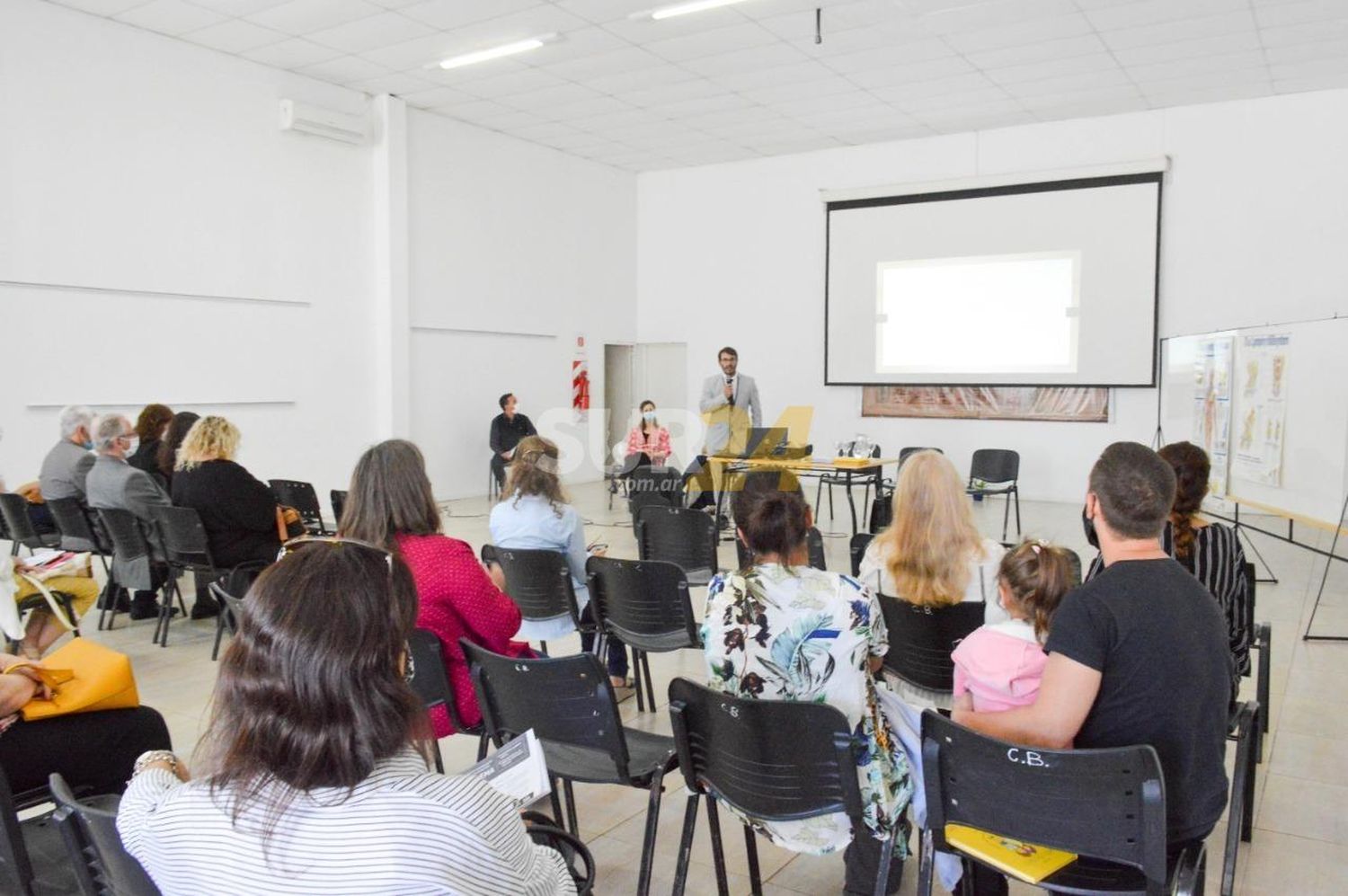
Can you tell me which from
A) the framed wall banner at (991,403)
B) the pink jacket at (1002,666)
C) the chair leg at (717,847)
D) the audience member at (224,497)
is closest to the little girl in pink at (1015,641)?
the pink jacket at (1002,666)

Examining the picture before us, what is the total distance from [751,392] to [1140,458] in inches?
269

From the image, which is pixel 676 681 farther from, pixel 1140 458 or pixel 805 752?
pixel 1140 458

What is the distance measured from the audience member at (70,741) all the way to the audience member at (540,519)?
178 centimetres

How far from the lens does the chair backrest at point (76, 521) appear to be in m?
5.60

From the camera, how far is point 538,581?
3922mm


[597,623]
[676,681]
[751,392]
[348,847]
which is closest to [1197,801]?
[676,681]

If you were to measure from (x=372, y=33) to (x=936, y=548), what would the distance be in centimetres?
683

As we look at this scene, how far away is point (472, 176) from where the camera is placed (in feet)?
35.2

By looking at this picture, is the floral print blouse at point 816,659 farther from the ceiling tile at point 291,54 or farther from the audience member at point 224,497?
the ceiling tile at point 291,54

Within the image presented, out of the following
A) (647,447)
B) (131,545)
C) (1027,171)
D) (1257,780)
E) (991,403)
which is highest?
(1027,171)

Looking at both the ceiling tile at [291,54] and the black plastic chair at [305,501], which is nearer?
the black plastic chair at [305,501]

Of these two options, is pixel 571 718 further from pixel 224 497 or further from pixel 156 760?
pixel 224 497

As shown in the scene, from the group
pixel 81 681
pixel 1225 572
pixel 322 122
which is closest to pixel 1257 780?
pixel 1225 572

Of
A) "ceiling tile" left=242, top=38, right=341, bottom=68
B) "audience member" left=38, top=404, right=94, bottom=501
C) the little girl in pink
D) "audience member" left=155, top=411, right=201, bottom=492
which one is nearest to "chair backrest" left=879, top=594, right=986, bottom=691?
the little girl in pink
